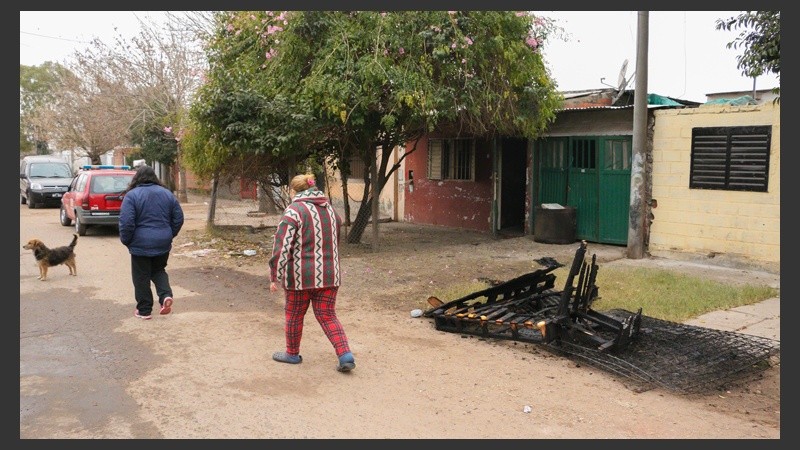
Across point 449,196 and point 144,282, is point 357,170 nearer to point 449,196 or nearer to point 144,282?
point 449,196

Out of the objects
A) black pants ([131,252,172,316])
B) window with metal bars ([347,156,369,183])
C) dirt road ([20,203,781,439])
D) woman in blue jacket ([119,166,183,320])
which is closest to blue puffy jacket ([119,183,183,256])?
woman in blue jacket ([119,166,183,320])

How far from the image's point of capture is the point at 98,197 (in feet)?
47.5

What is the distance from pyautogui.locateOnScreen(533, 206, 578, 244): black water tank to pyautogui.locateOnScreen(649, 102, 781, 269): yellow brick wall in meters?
1.61

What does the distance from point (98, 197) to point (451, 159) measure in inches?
313

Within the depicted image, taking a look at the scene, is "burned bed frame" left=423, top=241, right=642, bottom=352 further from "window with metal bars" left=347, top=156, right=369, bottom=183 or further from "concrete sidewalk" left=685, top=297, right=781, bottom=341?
"window with metal bars" left=347, top=156, right=369, bottom=183

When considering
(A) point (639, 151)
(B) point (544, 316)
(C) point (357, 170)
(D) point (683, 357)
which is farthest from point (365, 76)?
(C) point (357, 170)

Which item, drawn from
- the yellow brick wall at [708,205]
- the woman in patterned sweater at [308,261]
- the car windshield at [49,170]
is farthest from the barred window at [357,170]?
the woman in patterned sweater at [308,261]

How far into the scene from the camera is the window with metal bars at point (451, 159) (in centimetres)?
1555

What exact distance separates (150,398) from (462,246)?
340 inches

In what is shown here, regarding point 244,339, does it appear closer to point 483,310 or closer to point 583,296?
point 483,310

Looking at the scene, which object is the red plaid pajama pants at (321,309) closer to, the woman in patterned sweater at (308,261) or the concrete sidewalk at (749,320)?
the woman in patterned sweater at (308,261)

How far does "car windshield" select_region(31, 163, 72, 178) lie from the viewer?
23.7m

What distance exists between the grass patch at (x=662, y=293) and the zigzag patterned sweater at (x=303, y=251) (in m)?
3.14

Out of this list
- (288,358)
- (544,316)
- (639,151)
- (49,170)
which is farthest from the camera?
(49,170)
